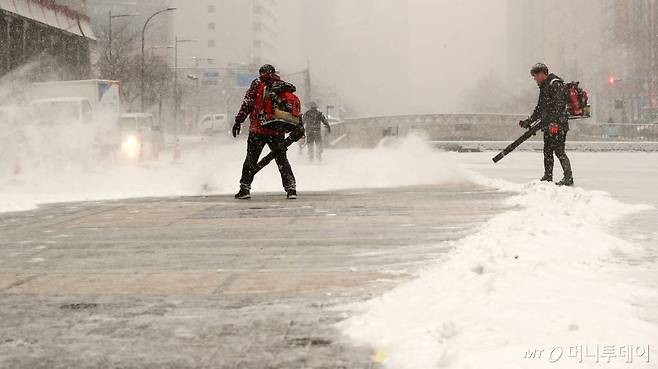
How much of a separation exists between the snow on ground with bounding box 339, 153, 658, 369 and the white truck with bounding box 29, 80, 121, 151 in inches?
713

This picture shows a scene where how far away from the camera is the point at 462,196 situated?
32.9 feet

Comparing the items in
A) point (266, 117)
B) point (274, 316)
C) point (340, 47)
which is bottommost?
point (274, 316)

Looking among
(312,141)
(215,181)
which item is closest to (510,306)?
(215,181)

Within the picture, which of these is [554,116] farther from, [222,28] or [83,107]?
[222,28]

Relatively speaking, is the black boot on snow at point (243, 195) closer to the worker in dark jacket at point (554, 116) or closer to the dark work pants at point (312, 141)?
the worker in dark jacket at point (554, 116)

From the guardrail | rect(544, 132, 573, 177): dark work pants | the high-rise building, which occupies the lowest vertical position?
rect(544, 132, 573, 177): dark work pants

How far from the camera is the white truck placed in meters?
21.7

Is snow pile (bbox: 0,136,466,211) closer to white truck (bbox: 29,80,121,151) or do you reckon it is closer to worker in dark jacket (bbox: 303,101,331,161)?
white truck (bbox: 29,80,121,151)

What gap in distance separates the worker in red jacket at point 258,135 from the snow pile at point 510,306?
4.84 meters

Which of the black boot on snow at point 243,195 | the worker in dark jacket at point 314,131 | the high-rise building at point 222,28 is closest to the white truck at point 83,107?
the worker in dark jacket at point 314,131

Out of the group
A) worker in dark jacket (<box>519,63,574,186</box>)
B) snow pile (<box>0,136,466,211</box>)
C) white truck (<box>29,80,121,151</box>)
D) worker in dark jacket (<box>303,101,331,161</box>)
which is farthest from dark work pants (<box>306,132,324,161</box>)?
worker in dark jacket (<box>519,63,574,186</box>)

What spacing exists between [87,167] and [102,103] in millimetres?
5959

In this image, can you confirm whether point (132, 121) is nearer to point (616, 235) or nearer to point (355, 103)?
point (616, 235)

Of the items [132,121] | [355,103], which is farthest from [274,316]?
[355,103]
